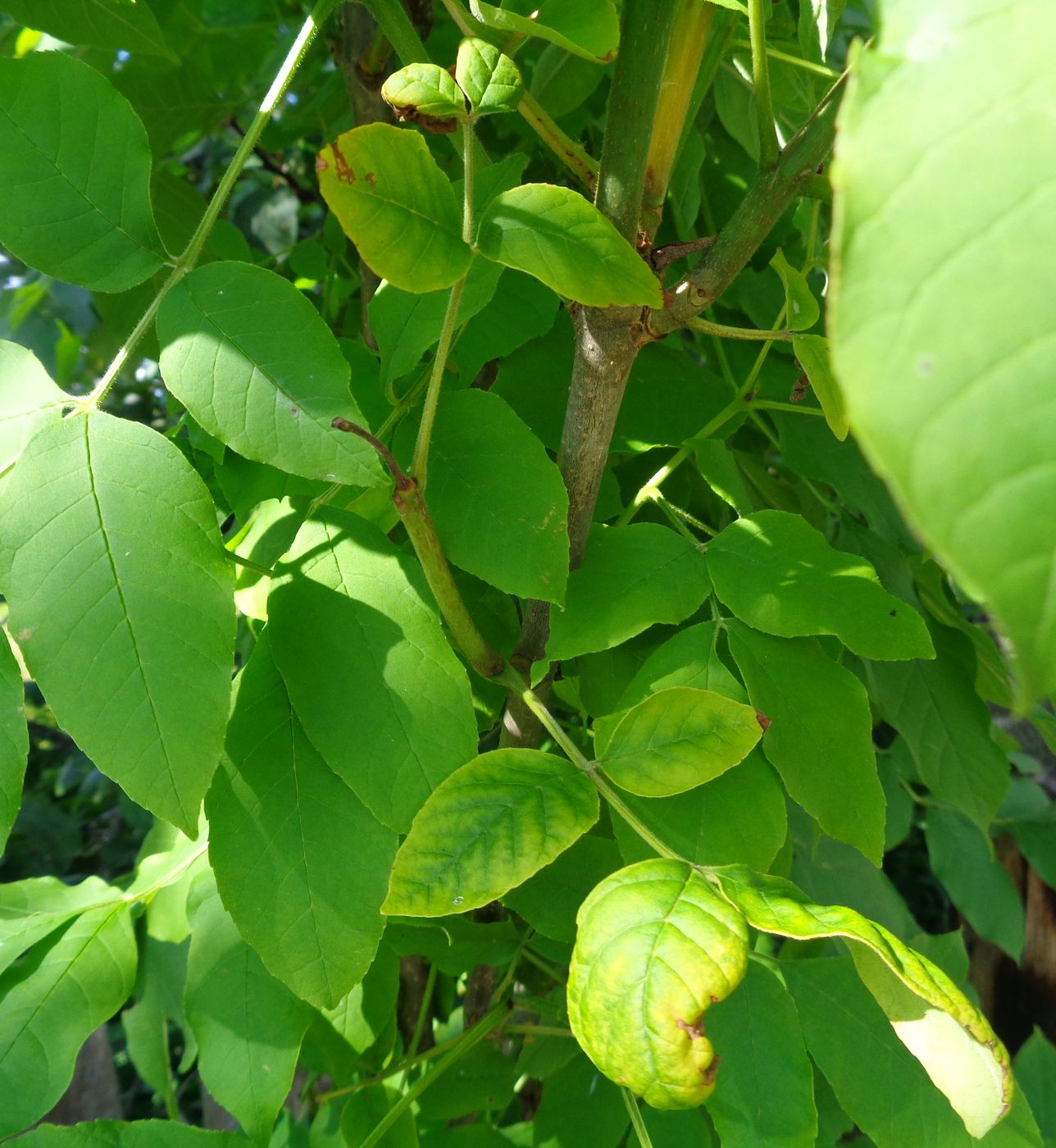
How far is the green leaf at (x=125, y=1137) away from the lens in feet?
1.81

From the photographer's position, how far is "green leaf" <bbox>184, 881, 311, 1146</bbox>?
1.72 ft

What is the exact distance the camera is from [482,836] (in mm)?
397

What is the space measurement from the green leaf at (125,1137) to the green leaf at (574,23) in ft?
1.84

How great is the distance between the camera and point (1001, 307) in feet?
0.54

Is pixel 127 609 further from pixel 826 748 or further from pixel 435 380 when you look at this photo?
pixel 826 748

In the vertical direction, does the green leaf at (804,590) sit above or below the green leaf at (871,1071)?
above

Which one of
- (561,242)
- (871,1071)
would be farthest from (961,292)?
(871,1071)

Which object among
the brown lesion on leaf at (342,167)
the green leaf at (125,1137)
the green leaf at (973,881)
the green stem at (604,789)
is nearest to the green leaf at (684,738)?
the green stem at (604,789)

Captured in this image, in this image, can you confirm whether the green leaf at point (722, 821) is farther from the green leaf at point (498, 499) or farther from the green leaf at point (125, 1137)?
the green leaf at point (125, 1137)

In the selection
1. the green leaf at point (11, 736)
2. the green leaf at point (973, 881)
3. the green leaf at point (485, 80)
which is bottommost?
the green leaf at point (973, 881)

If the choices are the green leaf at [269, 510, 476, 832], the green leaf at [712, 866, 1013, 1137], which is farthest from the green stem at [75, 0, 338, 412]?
the green leaf at [712, 866, 1013, 1137]

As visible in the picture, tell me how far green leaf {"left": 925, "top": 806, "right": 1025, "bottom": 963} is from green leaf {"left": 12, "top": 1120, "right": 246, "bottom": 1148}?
0.93 metres

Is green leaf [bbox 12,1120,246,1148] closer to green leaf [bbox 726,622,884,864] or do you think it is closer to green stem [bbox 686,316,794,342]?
green leaf [bbox 726,622,884,864]

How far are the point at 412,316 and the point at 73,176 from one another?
0.16 meters
